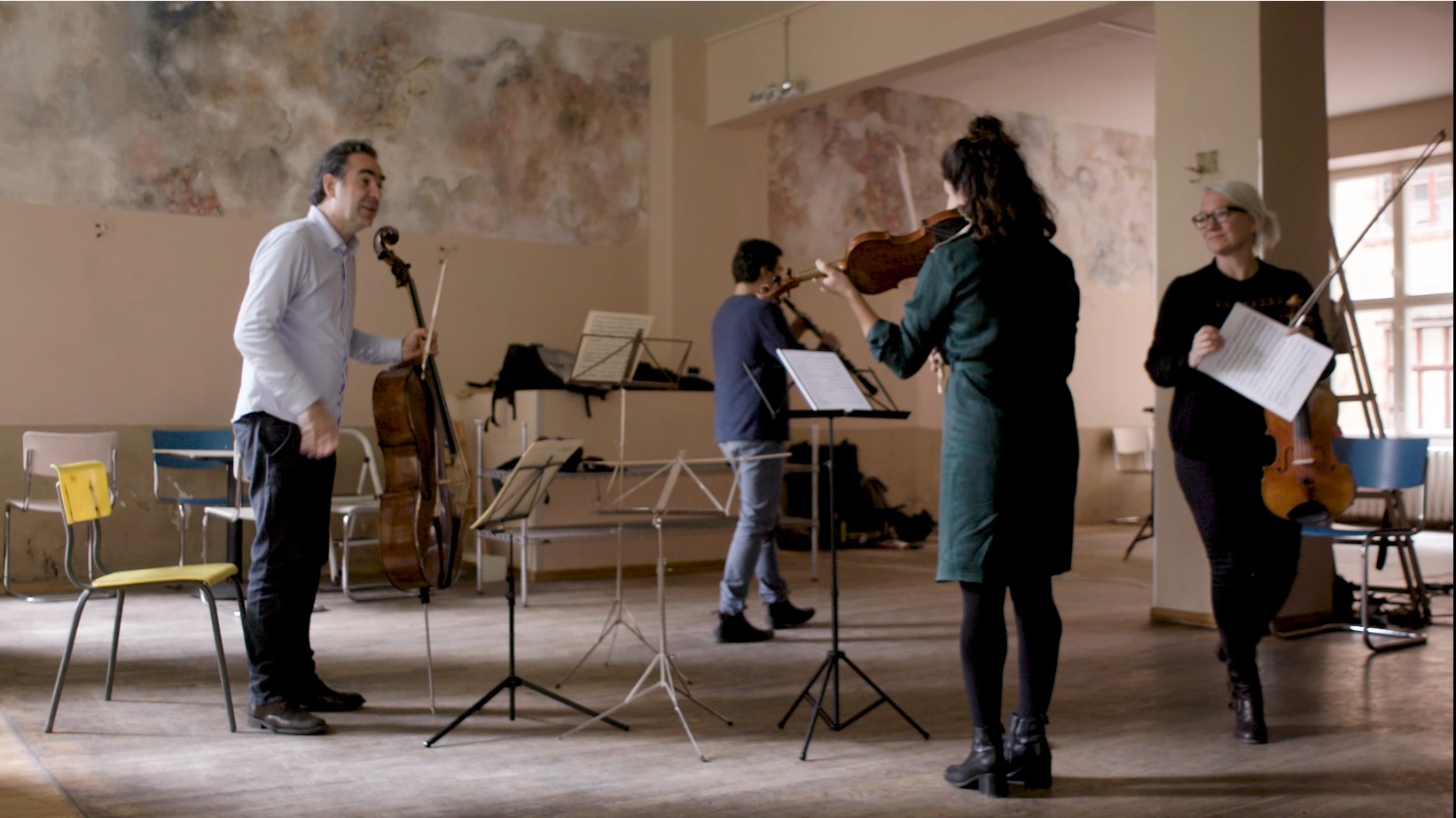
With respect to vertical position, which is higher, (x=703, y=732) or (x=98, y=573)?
(x=98, y=573)

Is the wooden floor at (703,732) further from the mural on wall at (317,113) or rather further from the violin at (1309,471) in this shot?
the mural on wall at (317,113)

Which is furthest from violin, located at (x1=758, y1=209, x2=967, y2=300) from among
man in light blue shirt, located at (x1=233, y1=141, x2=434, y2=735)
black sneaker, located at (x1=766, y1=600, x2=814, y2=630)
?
black sneaker, located at (x1=766, y1=600, x2=814, y2=630)

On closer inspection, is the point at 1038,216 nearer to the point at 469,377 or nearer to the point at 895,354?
the point at 895,354

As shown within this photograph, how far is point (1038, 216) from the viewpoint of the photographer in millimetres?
2936

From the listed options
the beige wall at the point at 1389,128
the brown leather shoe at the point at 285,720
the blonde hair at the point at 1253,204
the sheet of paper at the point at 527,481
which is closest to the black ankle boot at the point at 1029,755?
the sheet of paper at the point at 527,481

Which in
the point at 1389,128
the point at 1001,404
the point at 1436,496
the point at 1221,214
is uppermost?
the point at 1389,128

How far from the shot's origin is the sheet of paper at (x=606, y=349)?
637 cm

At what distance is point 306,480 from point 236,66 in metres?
4.62

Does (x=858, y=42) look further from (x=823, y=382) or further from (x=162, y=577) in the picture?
(x=162, y=577)

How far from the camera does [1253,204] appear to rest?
3.65m

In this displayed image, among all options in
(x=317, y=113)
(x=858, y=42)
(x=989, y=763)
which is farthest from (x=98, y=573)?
(x=858, y=42)

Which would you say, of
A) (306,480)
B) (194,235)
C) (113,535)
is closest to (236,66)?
(194,235)

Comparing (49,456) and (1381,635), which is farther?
(49,456)

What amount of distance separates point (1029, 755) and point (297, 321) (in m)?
2.32
